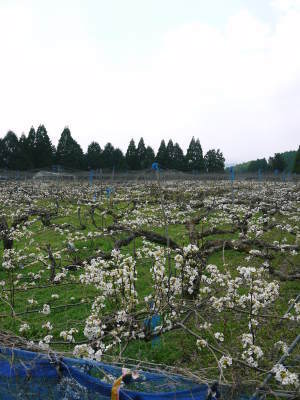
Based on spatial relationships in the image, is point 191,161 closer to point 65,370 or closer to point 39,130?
point 39,130

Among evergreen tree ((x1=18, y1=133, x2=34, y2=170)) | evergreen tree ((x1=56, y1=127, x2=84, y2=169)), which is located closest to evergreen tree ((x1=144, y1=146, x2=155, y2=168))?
evergreen tree ((x1=56, y1=127, x2=84, y2=169))

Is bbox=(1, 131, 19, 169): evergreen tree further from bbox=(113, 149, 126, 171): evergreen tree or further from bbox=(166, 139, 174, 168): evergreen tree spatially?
bbox=(166, 139, 174, 168): evergreen tree

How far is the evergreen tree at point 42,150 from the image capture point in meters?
51.2

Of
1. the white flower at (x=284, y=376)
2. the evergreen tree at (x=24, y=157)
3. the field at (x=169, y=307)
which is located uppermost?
the evergreen tree at (x=24, y=157)

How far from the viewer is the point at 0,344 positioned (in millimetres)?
3174

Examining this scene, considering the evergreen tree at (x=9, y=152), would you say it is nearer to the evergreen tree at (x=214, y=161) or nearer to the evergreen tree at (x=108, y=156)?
the evergreen tree at (x=108, y=156)

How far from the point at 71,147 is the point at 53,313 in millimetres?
48863

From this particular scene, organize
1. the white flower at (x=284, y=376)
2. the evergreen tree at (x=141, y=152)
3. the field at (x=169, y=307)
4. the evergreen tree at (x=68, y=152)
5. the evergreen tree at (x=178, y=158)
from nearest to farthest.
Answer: the white flower at (x=284, y=376) → the field at (x=169, y=307) → the evergreen tree at (x=68, y=152) → the evergreen tree at (x=141, y=152) → the evergreen tree at (x=178, y=158)

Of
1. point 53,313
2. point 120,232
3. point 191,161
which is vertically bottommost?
point 53,313

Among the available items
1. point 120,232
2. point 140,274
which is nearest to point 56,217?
point 120,232

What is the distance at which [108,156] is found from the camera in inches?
2265

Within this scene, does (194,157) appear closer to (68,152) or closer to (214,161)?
(214,161)

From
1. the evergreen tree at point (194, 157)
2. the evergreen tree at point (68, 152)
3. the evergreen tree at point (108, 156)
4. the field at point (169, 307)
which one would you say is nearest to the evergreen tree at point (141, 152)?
the evergreen tree at point (108, 156)

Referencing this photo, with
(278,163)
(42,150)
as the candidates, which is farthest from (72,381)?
(278,163)
